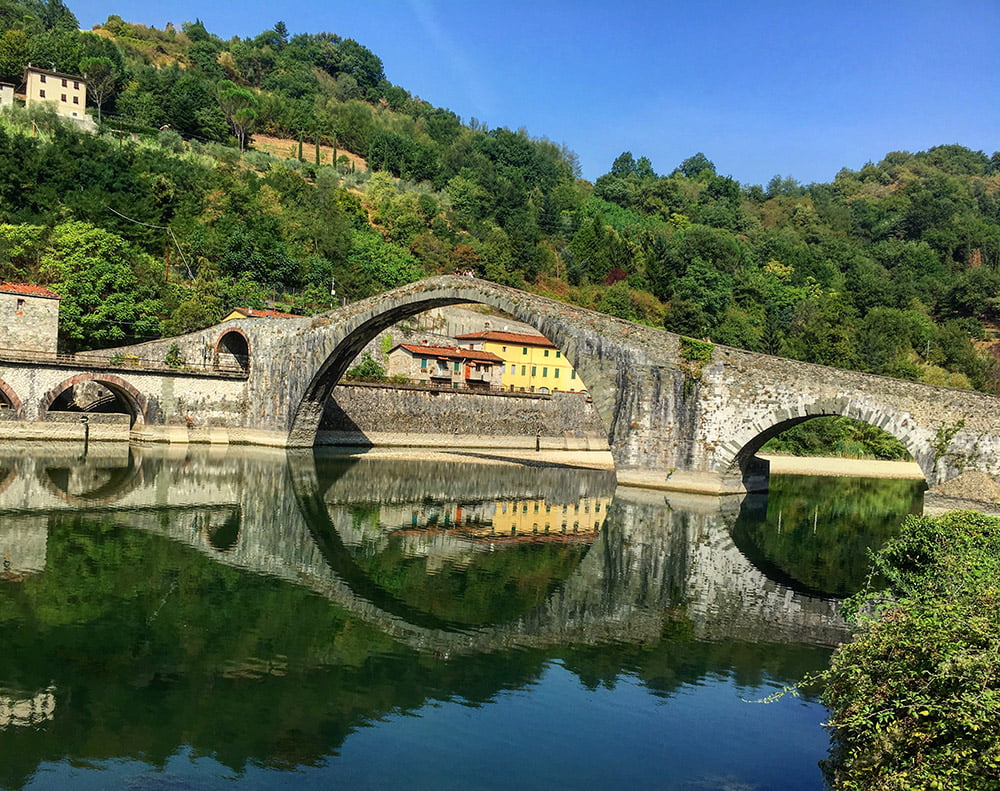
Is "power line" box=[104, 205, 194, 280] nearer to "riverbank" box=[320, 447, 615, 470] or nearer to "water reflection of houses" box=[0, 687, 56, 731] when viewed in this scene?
"riverbank" box=[320, 447, 615, 470]

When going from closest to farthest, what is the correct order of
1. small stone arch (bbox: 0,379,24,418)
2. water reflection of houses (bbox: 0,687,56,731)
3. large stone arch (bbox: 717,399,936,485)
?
water reflection of houses (bbox: 0,687,56,731), large stone arch (bbox: 717,399,936,485), small stone arch (bbox: 0,379,24,418)

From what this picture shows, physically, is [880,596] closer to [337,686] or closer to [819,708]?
[819,708]

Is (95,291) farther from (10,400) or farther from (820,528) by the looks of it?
(820,528)

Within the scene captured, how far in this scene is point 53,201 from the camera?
51.0 meters

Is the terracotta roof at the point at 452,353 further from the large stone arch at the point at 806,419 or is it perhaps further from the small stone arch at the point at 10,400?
the large stone arch at the point at 806,419

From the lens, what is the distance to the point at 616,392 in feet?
96.8

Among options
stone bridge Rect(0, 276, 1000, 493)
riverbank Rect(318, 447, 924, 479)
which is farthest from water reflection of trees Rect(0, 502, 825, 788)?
riverbank Rect(318, 447, 924, 479)

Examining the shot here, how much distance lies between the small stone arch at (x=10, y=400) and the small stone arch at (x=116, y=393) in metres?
0.76

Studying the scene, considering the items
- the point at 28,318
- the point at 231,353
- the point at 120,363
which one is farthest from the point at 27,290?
the point at 231,353

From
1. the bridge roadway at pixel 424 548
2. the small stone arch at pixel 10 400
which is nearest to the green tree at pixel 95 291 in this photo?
the small stone arch at pixel 10 400

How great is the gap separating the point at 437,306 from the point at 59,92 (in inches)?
2310

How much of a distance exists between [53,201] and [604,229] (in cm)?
6088

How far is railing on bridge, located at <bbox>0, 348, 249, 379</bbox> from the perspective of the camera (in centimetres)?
3380

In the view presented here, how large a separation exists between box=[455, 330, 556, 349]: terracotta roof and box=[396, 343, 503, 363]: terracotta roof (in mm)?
2150
